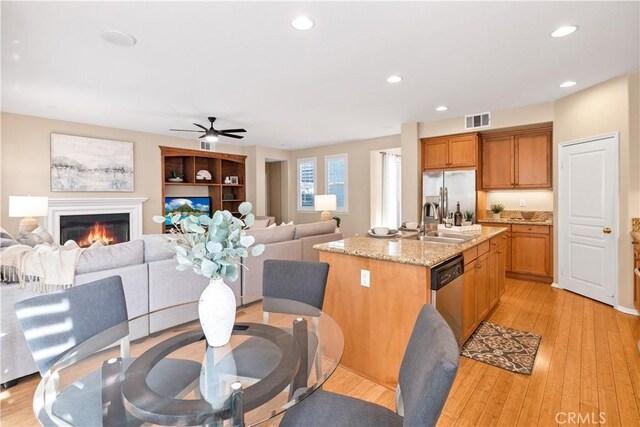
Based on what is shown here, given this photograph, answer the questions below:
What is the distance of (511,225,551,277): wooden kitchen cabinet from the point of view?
468 centimetres

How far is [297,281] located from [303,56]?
6.90ft

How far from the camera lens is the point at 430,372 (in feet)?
2.85

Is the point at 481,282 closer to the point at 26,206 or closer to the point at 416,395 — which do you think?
the point at 416,395

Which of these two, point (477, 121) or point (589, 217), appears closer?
point (589, 217)

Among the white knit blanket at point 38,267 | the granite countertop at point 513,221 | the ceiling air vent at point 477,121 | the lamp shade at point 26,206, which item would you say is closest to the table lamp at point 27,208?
the lamp shade at point 26,206

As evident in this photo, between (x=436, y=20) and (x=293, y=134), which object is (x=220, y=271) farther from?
(x=293, y=134)

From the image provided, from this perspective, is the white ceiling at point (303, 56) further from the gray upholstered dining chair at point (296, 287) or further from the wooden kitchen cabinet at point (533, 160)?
the gray upholstered dining chair at point (296, 287)

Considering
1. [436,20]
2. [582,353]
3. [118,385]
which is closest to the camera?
[118,385]

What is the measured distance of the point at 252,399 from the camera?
1081mm

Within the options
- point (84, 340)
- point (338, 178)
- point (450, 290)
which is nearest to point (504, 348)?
point (450, 290)

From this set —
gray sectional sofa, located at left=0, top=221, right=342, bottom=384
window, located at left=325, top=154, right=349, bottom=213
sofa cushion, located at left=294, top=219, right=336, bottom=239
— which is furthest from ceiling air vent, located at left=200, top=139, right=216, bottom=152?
gray sectional sofa, located at left=0, top=221, right=342, bottom=384

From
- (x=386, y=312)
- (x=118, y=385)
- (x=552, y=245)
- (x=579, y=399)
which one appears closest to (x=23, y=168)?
(x=118, y=385)

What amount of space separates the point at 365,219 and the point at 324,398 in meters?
5.97

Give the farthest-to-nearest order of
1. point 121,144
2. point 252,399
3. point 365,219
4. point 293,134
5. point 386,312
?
point 365,219
point 293,134
point 121,144
point 386,312
point 252,399
